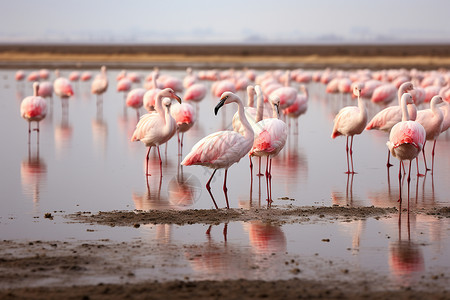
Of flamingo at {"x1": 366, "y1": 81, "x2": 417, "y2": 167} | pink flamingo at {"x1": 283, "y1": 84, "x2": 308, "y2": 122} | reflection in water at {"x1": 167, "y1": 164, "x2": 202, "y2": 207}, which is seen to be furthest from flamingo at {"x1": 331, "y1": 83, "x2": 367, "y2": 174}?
pink flamingo at {"x1": 283, "y1": 84, "x2": 308, "y2": 122}

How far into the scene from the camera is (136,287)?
6359 mm

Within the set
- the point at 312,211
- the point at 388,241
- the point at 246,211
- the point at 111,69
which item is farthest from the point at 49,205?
the point at 111,69

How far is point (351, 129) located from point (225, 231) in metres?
5.15

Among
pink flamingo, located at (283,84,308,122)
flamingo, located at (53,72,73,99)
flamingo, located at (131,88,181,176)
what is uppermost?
flamingo, located at (53,72,73,99)

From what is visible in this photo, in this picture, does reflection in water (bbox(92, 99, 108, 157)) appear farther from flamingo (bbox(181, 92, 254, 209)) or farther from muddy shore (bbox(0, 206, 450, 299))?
muddy shore (bbox(0, 206, 450, 299))

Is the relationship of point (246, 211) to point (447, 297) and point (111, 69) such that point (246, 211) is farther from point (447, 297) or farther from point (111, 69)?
point (111, 69)

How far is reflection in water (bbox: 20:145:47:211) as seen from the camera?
35.2 ft

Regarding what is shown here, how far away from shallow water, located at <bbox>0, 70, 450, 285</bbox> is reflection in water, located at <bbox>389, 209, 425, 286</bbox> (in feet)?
0.03

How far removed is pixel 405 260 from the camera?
288 inches

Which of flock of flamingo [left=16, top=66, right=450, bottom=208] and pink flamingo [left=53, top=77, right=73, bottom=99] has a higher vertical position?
pink flamingo [left=53, top=77, right=73, bottom=99]

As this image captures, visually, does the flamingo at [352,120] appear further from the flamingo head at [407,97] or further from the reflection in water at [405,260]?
the reflection in water at [405,260]

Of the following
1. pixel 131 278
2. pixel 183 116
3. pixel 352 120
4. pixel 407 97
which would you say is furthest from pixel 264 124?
pixel 131 278

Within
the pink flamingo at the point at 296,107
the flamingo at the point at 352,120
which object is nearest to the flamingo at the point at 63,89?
the pink flamingo at the point at 296,107

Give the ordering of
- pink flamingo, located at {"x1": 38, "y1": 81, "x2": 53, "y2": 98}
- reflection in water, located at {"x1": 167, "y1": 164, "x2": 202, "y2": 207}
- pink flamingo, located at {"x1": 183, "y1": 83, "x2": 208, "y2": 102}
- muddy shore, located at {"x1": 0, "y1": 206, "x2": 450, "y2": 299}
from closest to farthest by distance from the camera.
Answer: muddy shore, located at {"x1": 0, "y1": 206, "x2": 450, "y2": 299}, reflection in water, located at {"x1": 167, "y1": 164, "x2": 202, "y2": 207}, pink flamingo, located at {"x1": 183, "y1": 83, "x2": 208, "y2": 102}, pink flamingo, located at {"x1": 38, "y1": 81, "x2": 53, "y2": 98}
